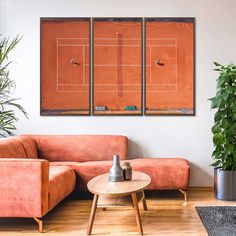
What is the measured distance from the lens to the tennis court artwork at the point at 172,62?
484cm

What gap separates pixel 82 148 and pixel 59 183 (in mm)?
1200

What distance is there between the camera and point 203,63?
15.9ft

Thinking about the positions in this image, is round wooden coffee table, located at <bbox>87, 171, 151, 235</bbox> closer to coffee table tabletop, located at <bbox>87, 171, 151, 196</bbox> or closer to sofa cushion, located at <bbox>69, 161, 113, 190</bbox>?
coffee table tabletop, located at <bbox>87, 171, 151, 196</bbox>

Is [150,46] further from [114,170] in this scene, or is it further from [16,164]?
[16,164]

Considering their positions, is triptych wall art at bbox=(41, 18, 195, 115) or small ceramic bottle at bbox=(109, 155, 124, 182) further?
triptych wall art at bbox=(41, 18, 195, 115)

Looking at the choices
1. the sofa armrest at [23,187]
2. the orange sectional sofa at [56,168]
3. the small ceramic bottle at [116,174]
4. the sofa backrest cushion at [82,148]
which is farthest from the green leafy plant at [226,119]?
the sofa armrest at [23,187]

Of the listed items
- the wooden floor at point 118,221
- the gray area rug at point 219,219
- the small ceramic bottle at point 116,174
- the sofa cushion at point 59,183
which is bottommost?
the wooden floor at point 118,221

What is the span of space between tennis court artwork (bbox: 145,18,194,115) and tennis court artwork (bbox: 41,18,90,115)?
2.98ft

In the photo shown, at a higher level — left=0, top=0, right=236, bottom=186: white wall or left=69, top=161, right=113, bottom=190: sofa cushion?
left=0, top=0, right=236, bottom=186: white wall

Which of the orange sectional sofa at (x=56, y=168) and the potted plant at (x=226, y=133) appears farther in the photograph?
the potted plant at (x=226, y=133)

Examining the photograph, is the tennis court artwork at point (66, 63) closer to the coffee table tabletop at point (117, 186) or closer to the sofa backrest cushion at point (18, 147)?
the sofa backrest cushion at point (18, 147)

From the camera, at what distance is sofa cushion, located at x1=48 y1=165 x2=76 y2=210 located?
10.9 feet

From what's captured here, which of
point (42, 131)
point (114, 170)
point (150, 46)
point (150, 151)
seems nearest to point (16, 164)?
point (114, 170)

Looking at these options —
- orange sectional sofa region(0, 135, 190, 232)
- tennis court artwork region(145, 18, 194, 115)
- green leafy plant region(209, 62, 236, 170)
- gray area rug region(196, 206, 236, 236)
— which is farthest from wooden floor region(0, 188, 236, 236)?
tennis court artwork region(145, 18, 194, 115)
